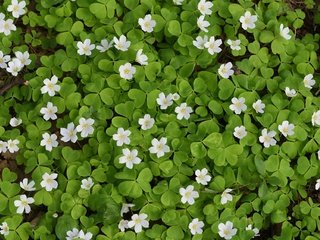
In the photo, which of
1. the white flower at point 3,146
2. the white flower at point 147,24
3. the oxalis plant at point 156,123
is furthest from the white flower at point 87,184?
the white flower at point 147,24

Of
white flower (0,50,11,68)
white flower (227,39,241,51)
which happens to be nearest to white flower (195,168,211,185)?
white flower (227,39,241,51)

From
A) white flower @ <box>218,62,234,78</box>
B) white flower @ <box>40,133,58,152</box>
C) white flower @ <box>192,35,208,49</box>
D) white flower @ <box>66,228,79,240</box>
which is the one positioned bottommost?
white flower @ <box>66,228,79,240</box>

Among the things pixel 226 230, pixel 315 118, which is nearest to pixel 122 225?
pixel 226 230

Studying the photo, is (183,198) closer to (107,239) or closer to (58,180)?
(107,239)

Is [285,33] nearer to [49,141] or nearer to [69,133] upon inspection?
[69,133]

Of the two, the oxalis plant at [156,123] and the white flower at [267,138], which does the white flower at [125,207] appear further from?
the white flower at [267,138]

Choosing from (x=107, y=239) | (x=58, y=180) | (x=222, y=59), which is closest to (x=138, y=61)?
(x=222, y=59)

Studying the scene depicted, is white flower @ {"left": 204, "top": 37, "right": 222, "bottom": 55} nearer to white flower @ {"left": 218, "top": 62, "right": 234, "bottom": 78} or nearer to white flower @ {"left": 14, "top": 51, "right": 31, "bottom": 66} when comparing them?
white flower @ {"left": 218, "top": 62, "right": 234, "bottom": 78}
